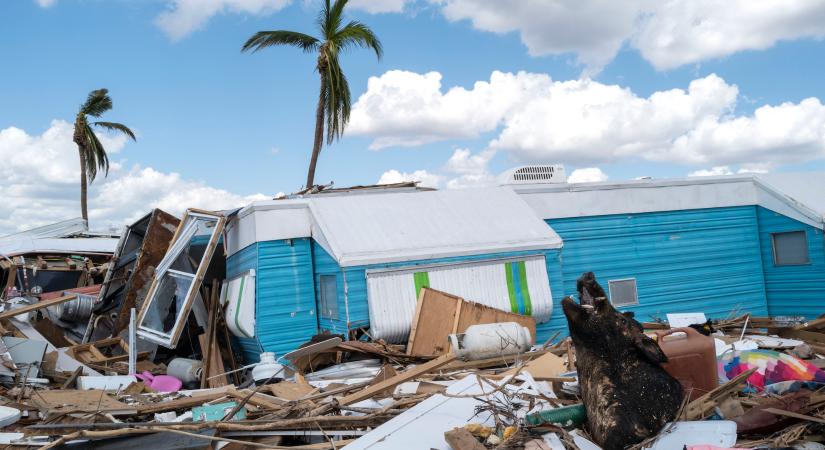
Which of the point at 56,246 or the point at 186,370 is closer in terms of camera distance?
the point at 186,370

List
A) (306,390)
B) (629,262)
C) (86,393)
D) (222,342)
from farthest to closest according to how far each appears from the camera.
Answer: (629,262)
(222,342)
(86,393)
(306,390)

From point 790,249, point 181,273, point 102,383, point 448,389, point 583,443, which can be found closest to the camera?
point 583,443

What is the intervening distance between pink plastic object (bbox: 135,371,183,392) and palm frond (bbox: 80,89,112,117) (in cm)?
2046

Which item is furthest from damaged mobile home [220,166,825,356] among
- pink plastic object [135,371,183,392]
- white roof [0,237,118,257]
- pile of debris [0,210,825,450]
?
white roof [0,237,118,257]

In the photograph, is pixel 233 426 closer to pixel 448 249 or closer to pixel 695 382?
pixel 695 382

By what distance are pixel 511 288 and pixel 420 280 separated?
159cm

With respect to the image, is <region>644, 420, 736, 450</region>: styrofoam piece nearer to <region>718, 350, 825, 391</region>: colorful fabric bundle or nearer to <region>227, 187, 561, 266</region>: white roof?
<region>718, 350, 825, 391</region>: colorful fabric bundle

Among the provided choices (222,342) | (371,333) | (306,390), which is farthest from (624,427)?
(222,342)

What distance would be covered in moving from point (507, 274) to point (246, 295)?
14.1ft

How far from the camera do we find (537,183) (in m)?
14.1

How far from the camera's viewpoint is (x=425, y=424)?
5.53 meters

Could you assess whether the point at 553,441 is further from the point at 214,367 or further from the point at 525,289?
the point at 214,367

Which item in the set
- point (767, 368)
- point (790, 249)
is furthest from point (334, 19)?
point (767, 368)

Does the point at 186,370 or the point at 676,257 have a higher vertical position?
the point at 676,257
